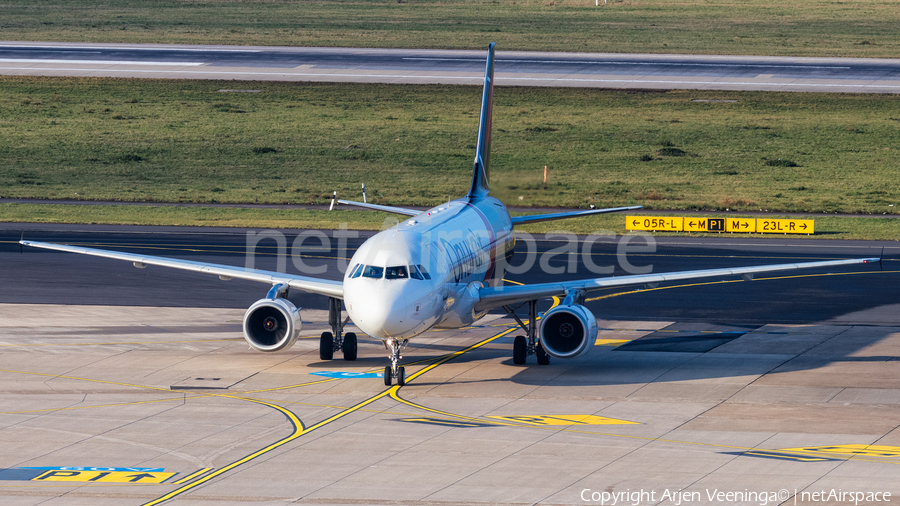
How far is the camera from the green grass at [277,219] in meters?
63.1

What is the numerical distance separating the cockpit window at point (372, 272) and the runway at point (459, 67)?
2974 inches

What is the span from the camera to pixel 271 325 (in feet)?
106

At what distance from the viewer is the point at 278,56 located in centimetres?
11969

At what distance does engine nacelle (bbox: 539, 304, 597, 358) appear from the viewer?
31.7 m

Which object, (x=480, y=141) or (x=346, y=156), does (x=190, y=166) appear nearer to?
(x=346, y=156)

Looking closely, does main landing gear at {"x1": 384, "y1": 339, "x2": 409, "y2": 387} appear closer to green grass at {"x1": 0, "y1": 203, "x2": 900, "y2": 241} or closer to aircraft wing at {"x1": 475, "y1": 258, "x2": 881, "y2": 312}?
aircraft wing at {"x1": 475, "y1": 258, "x2": 881, "y2": 312}

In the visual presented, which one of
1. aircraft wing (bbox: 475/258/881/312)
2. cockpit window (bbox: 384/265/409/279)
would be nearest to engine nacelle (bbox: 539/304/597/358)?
aircraft wing (bbox: 475/258/881/312)

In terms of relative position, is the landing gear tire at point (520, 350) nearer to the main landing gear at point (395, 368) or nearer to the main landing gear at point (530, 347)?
the main landing gear at point (530, 347)

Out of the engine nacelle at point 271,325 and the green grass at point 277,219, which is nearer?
the engine nacelle at point 271,325

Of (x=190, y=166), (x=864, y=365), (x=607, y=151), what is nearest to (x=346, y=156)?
(x=190, y=166)

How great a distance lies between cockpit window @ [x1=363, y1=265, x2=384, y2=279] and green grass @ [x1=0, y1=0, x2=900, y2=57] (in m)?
98.7

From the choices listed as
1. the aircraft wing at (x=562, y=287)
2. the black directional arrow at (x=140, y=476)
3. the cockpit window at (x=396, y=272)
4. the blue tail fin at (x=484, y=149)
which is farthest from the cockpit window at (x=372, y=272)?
the blue tail fin at (x=484, y=149)

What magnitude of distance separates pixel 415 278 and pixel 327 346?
6.24m

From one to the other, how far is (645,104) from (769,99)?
11265 millimetres
